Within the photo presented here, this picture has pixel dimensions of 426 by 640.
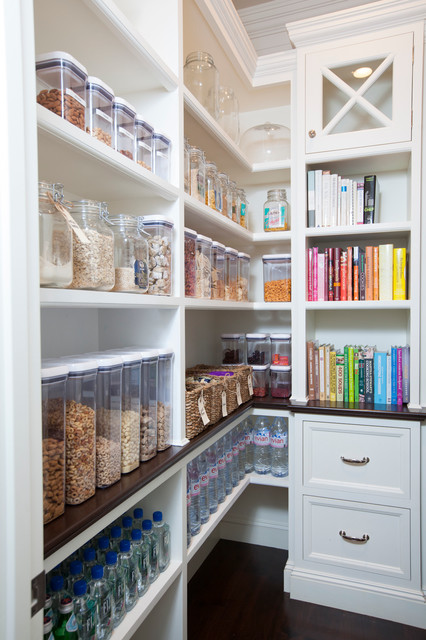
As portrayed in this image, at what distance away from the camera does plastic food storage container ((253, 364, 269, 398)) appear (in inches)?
90.6

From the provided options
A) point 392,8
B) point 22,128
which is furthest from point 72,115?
point 392,8

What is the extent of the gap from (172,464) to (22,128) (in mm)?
971

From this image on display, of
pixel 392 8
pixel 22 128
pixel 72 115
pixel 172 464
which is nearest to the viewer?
pixel 22 128

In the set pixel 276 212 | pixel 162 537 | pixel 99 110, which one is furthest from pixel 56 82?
pixel 276 212

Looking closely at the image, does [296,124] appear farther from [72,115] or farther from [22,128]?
[22,128]

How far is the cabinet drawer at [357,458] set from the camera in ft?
6.33

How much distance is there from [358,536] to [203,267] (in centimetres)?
145

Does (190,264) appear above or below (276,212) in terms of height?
below

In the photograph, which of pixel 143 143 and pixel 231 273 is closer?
pixel 143 143

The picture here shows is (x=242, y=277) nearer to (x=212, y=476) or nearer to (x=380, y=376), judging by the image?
(x=380, y=376)

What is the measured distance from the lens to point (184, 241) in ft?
4.88

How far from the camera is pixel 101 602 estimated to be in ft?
3.34

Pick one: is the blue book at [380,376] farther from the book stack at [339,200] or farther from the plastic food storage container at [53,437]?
the plastic food storage container at [53,437]

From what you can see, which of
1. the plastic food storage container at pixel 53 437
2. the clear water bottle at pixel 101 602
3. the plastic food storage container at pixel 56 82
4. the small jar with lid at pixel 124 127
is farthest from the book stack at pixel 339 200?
the clear water bottle at pixel 101 602
